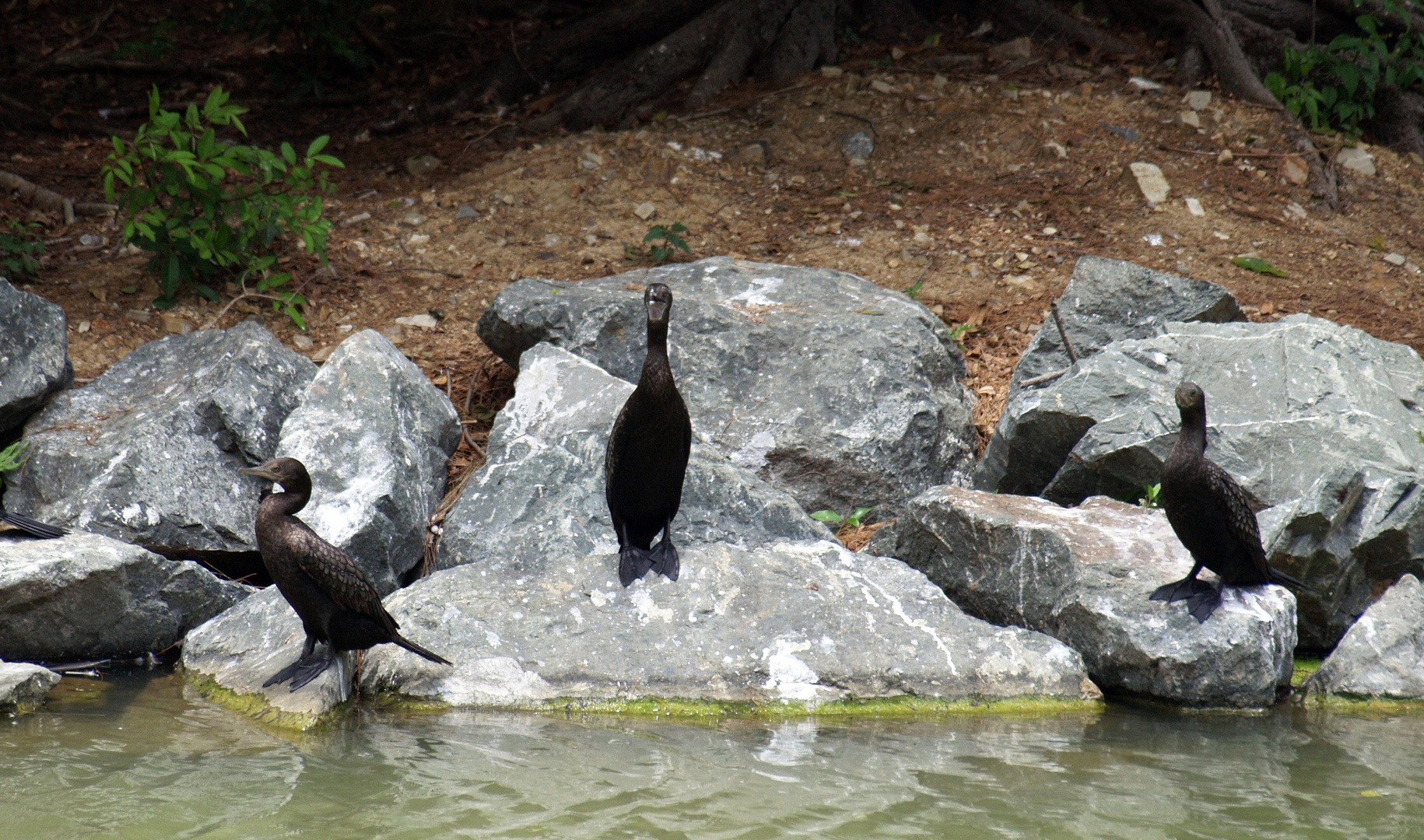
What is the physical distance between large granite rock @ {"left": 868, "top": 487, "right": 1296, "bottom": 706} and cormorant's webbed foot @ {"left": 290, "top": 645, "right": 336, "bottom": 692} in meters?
2.54

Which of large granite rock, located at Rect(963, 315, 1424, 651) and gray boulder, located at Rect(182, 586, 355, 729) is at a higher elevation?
large granite rock, located at Rect(963, 315, 1424, 651)

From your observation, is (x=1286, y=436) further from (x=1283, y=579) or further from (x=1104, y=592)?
(x=1104, y=592)

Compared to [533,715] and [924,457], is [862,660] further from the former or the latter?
[924,457]

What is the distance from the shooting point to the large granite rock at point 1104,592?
4.35 meters

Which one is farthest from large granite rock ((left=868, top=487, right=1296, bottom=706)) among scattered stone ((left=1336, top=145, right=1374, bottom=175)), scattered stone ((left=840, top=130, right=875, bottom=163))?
scattered stone ((left=1336, top=145, right=1374, bottom=175))

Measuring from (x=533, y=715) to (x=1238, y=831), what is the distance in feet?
7.79

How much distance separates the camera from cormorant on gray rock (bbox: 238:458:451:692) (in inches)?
155

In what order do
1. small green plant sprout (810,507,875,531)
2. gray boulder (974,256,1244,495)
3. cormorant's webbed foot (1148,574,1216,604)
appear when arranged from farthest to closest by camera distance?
gray boulder (974,256,1244,495), small green plant sprout (810,507,875,531), cormorant's webbed foot (1148,574,1216,604)

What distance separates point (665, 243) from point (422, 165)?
2.36 m

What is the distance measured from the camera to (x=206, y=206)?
6566 millimetres

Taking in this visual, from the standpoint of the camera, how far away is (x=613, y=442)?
455cm

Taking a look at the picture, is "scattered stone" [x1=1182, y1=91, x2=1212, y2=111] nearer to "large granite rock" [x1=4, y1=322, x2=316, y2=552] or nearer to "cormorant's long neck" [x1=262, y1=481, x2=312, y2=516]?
"large granite rock" [x1=4, y1=322, x2=316, y2=552]

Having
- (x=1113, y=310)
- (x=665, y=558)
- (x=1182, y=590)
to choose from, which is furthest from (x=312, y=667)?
(x=1113, y=310)

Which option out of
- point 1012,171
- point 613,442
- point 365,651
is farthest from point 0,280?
point 1012,171
